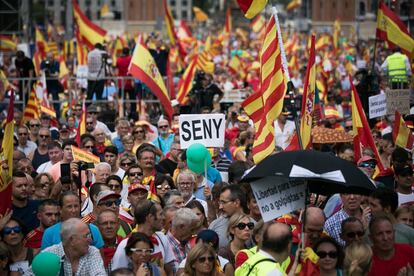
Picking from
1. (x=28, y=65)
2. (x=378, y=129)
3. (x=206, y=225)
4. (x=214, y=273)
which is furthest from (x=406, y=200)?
(x=28, y=65)

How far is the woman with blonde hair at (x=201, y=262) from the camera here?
959 cm

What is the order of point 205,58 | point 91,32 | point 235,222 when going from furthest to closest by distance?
1. point 205,58
2. point 91,32
3. point 235,222

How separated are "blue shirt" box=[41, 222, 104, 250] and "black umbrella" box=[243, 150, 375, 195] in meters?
1.38

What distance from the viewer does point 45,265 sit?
9.39m

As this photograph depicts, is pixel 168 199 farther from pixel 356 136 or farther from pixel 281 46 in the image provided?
pixel 356 136

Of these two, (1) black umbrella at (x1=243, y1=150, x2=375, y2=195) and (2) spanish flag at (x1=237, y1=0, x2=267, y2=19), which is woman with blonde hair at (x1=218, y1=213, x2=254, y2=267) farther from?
(2) spanish flag at (x1=237, y1=0, x2=267, y2=19)

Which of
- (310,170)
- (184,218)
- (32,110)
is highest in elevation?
(310,170)

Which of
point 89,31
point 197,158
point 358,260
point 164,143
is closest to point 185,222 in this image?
point 358,260

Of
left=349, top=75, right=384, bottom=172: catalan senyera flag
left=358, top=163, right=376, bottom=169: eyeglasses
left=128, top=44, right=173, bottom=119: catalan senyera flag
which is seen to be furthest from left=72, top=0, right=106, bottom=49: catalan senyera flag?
left=358, top=163, right=376, bottom=169: eyeglasses

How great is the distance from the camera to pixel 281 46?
1320cm

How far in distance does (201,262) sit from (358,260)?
1.09 metres

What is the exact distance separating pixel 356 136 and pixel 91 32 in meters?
16.0

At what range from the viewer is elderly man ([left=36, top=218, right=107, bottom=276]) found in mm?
9711

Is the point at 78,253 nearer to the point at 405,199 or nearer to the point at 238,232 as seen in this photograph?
the point at 238,232
